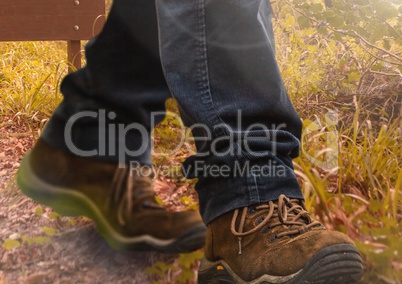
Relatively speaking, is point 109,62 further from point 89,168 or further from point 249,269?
point 249,269

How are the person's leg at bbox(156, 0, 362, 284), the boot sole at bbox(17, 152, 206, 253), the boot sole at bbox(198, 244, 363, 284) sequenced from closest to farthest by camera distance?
the boot sole at bbox(198, 244, 363, 284), the person's leg at bbox(156, 0, 362, 284), the boot sole at bbox(17, 152, 206, 253)

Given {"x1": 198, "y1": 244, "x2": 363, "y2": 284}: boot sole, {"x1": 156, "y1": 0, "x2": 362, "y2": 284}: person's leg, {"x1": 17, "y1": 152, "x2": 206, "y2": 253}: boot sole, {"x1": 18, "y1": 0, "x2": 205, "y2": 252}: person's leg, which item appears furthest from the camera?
{"x1": 18, "y1": 0, "x2": 205, "y2": 252}: person's leg

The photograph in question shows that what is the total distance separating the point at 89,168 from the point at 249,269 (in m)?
0.64

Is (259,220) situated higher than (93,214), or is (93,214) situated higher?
(259,220)

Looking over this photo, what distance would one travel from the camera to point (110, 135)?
173 cm

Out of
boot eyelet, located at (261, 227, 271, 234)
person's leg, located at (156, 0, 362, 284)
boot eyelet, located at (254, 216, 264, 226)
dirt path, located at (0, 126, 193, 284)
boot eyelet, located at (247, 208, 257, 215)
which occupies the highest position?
person's leg, located at (156, 0, 362, 284)

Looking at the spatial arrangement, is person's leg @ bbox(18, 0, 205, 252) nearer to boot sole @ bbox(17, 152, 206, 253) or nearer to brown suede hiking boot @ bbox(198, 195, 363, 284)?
boot sole @ bbox(17, 152, 206, 253)

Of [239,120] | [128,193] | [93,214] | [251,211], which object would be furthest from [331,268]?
[93,214]

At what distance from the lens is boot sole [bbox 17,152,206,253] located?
1.55 metres

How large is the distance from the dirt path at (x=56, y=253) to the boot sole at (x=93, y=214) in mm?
44

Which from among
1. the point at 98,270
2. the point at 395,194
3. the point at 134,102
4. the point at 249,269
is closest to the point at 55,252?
the point at 98,270

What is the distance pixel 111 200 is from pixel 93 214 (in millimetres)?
102

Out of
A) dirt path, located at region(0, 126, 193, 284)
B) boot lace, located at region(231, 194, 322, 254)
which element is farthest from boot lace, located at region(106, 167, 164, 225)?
boot lace, located at region(231, 194, 322, 254)

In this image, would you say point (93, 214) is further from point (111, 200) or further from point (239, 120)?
point (239, 120)
